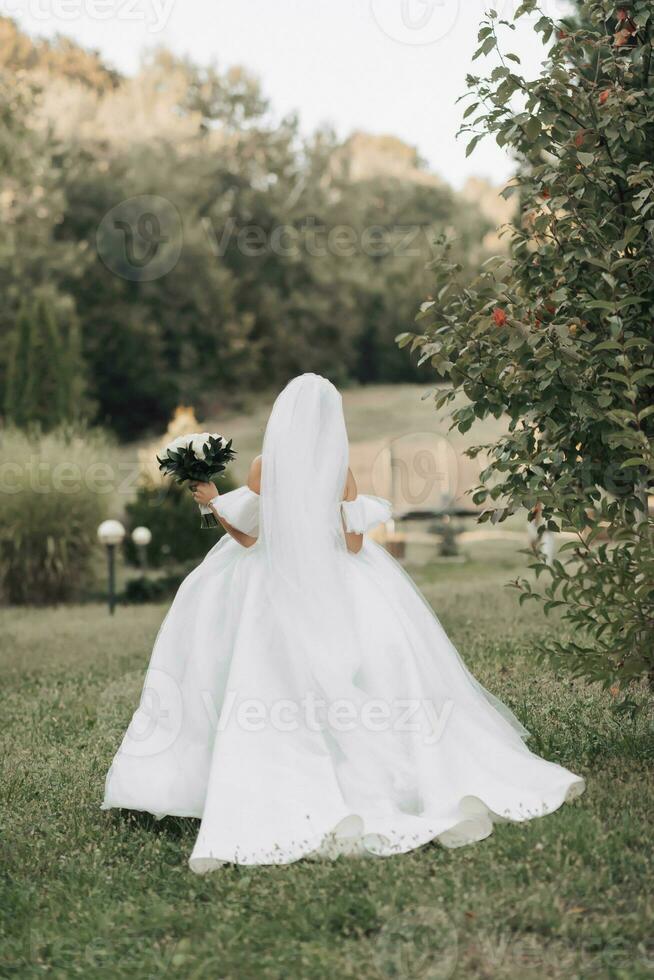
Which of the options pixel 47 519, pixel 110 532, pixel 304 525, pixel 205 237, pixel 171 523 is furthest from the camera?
pixel 205 237

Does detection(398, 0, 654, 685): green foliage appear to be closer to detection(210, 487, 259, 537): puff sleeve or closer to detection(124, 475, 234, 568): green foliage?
detection(210, 487, 259, 537): puff sleeve

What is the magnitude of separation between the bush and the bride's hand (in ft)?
35.0

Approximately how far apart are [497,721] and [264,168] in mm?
31189

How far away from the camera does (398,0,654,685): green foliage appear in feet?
16.3

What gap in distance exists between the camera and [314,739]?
4.60 m

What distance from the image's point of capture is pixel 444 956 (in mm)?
3461

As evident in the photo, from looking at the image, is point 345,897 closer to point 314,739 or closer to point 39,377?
point 314,739

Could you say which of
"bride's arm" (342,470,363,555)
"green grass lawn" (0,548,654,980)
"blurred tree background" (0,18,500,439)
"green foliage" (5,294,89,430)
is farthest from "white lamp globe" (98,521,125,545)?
"blurred tree background" (0,18,500,439)

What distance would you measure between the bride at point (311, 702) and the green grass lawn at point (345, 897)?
0.16m

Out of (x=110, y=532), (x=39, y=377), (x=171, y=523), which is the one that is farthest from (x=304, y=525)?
(x=39, y=377)

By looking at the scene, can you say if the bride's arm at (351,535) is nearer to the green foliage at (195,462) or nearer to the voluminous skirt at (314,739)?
the voluminous skirt at (314,739)

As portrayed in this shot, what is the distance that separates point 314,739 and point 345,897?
2.67 ft

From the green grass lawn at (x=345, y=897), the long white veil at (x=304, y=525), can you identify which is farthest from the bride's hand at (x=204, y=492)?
the green grass lawn at (x=345, y=897)

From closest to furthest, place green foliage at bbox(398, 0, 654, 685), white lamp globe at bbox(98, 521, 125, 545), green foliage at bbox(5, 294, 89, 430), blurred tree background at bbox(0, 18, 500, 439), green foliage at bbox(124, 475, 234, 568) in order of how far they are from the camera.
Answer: green foliage at bbox(398, 0, 654, 685)
white lamp globe at bbox(98, 521, 125, 545)
green foliage at bbox(124, 475, 234, 568)
green foliage at bbox(5, 294, 89, 430)
blurred tree background at bbox(0, 18, 500, 439)
